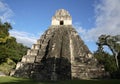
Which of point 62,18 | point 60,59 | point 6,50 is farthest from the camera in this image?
point 6,50

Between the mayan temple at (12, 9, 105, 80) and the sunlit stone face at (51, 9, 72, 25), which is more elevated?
the sunlit stone face at (51, 9, 72, 25)

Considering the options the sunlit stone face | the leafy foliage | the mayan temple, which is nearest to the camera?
the mayan temple

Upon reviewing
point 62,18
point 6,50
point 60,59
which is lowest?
point 60,59

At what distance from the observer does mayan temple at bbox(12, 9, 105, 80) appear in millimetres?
14320

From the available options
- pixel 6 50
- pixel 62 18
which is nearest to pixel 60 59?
pixel 62 18

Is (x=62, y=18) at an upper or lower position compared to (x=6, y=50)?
upper

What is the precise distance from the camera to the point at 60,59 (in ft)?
50.0

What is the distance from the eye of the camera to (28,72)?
1614cm

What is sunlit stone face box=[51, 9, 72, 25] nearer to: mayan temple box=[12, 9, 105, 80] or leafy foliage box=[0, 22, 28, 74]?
mayan temple box=[12, 9, 105, 80]

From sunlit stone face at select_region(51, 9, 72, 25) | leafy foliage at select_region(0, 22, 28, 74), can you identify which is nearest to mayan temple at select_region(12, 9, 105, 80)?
sunlit stone face at select_region(51, 9, 72, 25)

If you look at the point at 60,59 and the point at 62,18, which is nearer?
the point at 60,59

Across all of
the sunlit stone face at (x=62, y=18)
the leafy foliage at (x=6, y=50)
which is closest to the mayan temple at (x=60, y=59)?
the sunlit stone face at (x=62, y=18)

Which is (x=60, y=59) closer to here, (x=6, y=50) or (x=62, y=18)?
(x=62, y=18)

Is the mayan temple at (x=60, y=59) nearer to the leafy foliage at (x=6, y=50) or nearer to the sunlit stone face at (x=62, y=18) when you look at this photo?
the sunlit stone face at (x=62, y=18)
